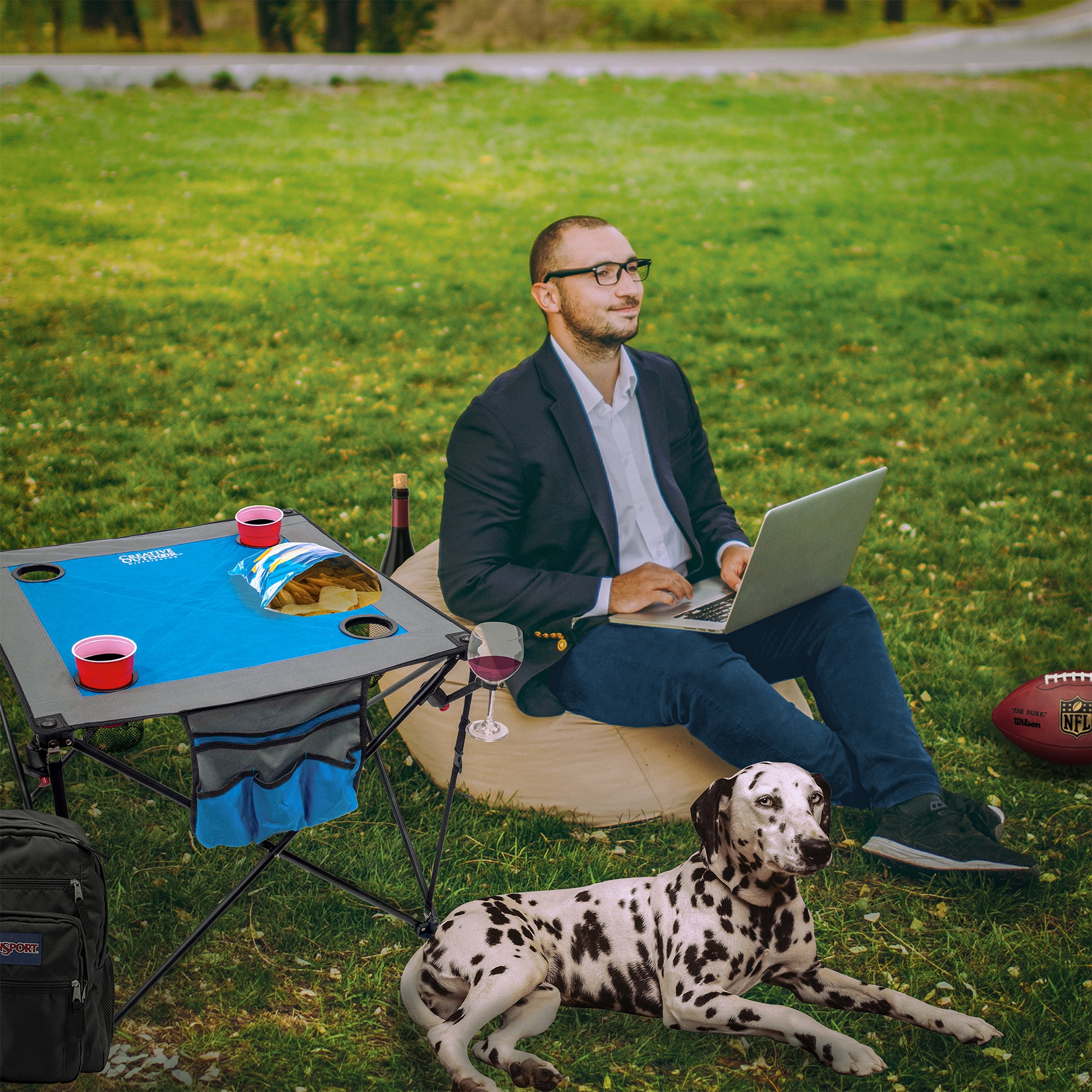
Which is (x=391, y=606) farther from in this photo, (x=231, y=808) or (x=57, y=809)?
(x=57, y=809)

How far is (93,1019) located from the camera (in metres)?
2.73

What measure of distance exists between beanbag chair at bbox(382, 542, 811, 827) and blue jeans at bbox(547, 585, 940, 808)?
0.38 ft

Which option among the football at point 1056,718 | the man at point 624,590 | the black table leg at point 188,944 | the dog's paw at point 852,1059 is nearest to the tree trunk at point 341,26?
the man at point 624,590

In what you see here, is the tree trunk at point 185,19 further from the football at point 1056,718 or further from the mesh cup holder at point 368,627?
the football at point 1056,718

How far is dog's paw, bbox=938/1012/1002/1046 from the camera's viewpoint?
10.1ft

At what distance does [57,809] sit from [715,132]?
1528 cm

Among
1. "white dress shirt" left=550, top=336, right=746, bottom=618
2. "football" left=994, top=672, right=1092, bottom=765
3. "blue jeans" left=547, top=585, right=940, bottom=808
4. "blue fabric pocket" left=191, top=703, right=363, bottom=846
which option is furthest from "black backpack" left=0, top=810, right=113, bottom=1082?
"football" left=994, top=672, right=1092, bottom=765

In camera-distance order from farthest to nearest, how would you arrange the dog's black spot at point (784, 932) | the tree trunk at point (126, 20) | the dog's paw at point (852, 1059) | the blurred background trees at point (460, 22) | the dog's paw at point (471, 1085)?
the blurred background trees at point (460, 22), the tree trunk at point (126, 20), the dog's black spot at point (784, 932), the dog's paw at point (852, 1059), the dog's paw at point (471, 1085)

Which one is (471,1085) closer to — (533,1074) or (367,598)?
(533,1074)

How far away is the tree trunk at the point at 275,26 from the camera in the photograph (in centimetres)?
1352

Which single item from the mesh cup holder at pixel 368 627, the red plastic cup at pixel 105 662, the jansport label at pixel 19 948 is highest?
the red plastic cup at pixel 105 662

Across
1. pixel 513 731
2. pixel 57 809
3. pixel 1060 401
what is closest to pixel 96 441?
pixel 513 731

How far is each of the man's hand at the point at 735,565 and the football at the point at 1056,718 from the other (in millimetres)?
1265

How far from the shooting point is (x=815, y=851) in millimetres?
2820
